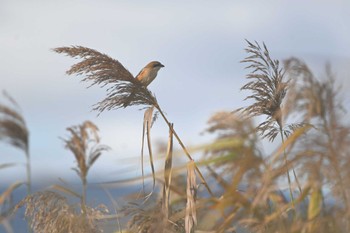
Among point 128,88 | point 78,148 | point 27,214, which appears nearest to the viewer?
point 128,88

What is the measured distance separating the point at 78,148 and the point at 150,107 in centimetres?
185

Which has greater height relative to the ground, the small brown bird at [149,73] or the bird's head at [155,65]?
the bird's head at [155,65]

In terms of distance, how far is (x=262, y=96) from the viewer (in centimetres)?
475

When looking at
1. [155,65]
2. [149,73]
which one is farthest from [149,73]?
[155,65]

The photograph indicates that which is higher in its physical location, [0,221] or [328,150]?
[328,150]

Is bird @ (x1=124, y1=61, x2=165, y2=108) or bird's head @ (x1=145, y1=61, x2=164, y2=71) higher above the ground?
bird's head @ (x1=145, y1=61, x2=164, y2=71)

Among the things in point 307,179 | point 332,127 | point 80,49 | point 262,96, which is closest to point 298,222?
point 307,179

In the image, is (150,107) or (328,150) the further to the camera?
(150,107)

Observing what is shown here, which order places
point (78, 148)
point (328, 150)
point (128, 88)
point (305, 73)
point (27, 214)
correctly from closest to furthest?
point (328, 150) → point (305, 73) → point (128, 88) → point (27, 214) → point (78, 148)

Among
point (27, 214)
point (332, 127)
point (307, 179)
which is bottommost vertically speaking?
point (27, 214)

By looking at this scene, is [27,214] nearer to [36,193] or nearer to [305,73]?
[36,193]

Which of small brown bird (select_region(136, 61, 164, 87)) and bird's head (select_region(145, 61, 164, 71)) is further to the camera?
bird's head (select_region(145, 61, 164, 71))

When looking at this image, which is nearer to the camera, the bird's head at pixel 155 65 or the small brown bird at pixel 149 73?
the small brown bird at pixel 149 73

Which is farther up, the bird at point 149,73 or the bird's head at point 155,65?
the bird's head at point 155,65
